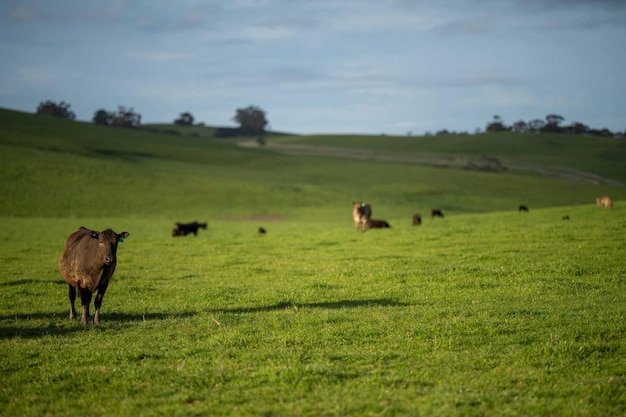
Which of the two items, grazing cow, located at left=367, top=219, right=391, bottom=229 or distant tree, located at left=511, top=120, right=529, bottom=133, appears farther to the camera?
distant tree, located at left=511, top=120, right=529, bottom=133

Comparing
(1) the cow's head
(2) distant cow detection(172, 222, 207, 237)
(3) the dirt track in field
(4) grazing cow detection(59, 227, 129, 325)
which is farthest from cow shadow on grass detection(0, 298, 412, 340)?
(3) the dirt track in field

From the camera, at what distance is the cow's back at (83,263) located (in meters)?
13.3

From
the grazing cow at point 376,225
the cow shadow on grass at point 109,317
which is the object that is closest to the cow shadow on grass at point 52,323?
the cow shadow on grass at point 109,317

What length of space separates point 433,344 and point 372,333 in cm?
120

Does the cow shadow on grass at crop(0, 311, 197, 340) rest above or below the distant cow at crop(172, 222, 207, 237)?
above

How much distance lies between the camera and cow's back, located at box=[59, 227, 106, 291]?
1334cm

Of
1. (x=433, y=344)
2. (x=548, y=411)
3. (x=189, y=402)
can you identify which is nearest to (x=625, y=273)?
(x=433, y=344)

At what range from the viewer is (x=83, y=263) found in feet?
44.1

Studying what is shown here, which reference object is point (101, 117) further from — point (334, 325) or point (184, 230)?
point (334, 325)

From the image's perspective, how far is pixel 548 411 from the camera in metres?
7.60

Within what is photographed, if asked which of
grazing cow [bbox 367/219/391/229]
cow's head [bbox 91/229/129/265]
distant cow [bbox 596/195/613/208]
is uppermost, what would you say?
distant cow [bbox 596/195/613/208]

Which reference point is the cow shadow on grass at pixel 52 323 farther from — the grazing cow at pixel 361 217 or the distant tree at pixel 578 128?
the distant tree at pixel 578 128

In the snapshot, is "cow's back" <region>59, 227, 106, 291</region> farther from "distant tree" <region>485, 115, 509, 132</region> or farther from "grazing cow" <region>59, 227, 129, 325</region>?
"distant tree" <region>485, 115, 509, 132</region>

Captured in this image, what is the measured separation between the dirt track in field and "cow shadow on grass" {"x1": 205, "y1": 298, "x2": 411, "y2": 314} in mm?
85259
